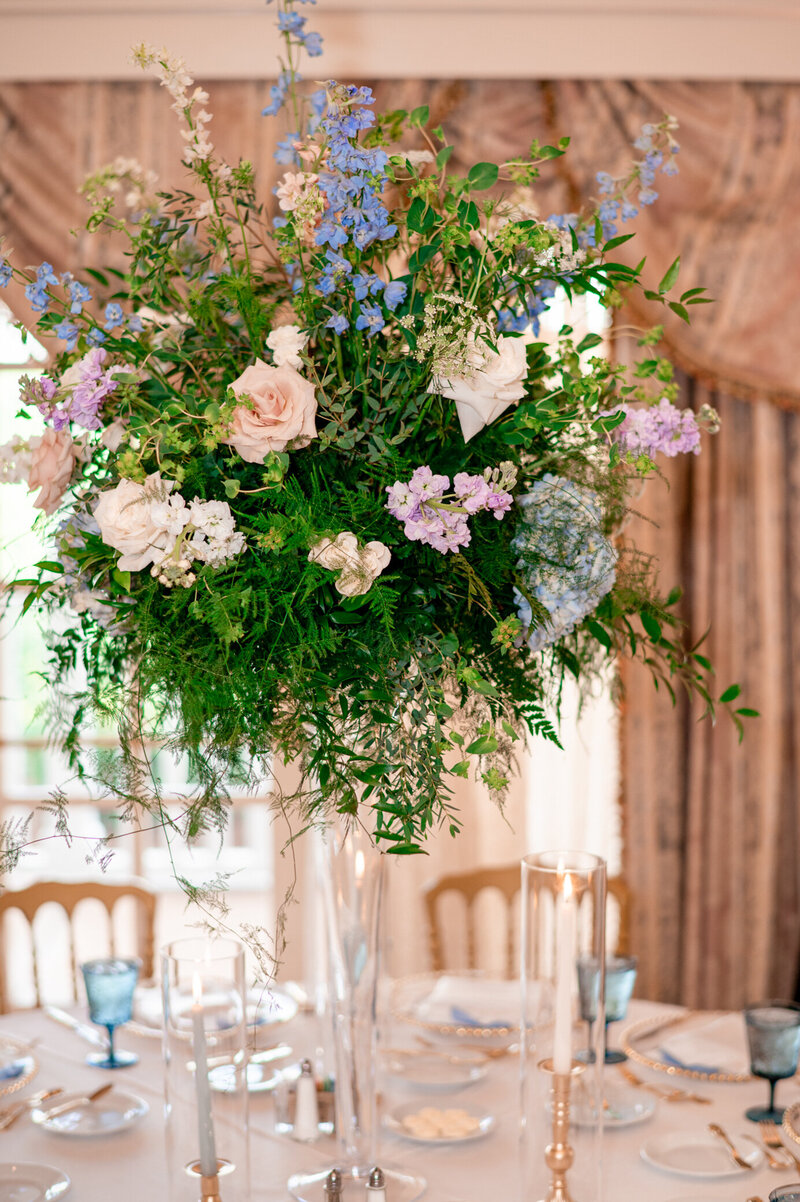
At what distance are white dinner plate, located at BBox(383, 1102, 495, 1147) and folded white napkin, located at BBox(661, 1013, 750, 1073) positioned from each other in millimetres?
366

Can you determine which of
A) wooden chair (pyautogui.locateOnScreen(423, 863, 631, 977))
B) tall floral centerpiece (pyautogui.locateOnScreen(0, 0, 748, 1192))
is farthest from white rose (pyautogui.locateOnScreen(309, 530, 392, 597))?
wooden chair (pyautogui.locateOnScreen(423, 863, 631, 977))

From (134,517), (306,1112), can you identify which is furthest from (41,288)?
(306,1112)

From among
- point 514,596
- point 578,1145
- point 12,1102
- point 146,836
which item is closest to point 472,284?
point 514,596

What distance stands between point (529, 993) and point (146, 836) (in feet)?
7.27

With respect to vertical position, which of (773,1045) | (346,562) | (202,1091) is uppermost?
(346,562)

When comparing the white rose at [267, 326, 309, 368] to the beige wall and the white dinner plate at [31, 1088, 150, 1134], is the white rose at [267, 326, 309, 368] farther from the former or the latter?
the beige wall

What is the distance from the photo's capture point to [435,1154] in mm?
1367

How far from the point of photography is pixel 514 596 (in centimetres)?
115

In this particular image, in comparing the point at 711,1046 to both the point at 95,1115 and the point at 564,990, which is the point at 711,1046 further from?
the point at 95,1115

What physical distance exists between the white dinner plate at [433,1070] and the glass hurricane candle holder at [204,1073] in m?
0.47

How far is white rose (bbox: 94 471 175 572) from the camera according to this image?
3.35 ft

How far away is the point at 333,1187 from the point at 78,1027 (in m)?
0.76

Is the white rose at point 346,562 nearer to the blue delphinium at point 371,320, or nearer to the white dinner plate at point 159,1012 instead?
the blue delphinium at point 371,320

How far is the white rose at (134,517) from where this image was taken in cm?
102
